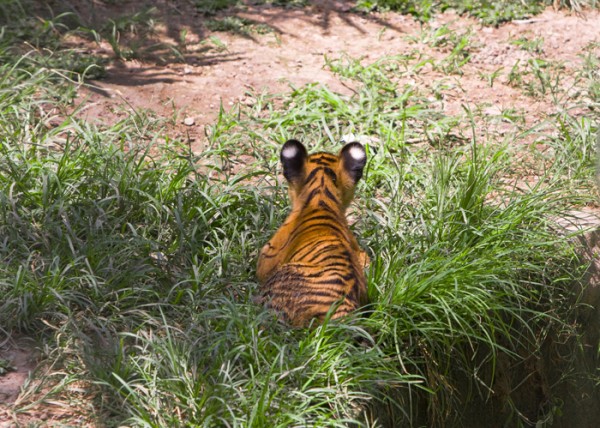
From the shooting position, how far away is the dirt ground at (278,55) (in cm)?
690

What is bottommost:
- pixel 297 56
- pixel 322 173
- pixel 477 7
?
pixel 297 56

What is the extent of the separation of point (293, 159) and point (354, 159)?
1.10 ft

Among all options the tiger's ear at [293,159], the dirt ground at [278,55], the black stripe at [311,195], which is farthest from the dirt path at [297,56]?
the black stripe at [311,195]

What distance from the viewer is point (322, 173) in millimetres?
5066

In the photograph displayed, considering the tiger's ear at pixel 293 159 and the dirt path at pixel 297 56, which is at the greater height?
the tiger's ear at pixel 293 159

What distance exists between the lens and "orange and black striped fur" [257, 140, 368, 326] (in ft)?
14.7

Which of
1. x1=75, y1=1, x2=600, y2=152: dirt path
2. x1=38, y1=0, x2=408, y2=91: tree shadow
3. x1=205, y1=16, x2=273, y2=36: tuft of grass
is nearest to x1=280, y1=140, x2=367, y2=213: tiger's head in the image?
x1=75, y1=1, x2=600, y2=152: dirt path

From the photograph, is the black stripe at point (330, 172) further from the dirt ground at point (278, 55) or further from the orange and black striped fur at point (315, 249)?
the dirt ground at point (278, 55)

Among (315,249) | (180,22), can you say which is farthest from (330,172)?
(180,22)

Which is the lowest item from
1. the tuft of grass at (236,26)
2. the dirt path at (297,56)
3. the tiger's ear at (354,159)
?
the dirt path at (297,56)

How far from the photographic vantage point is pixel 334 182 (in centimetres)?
509

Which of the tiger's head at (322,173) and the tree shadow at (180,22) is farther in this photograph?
the tree shadow at (180,22)

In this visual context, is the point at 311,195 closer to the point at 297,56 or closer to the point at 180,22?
the point at 297,56

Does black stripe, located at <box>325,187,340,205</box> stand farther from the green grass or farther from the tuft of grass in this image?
the green grass
